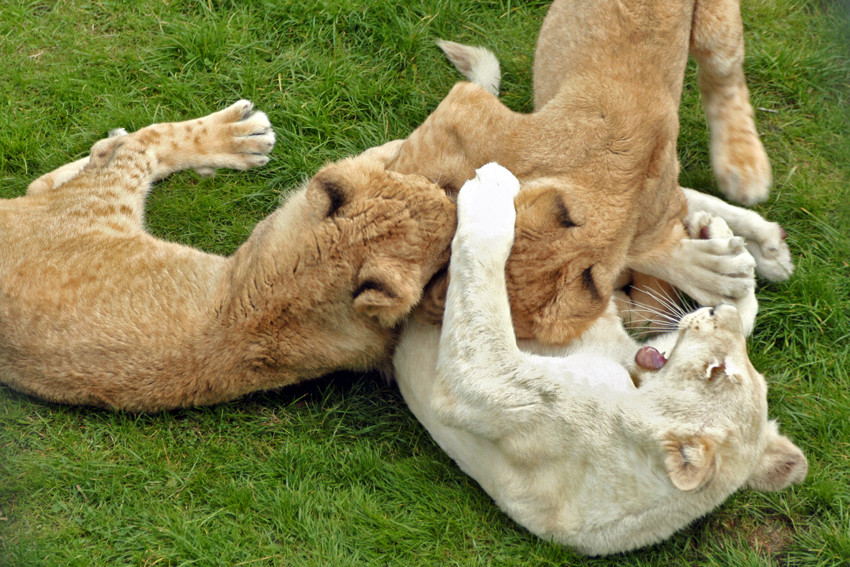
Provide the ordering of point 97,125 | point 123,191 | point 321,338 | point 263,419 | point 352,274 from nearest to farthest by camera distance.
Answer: point 352,274 < point 321,338 < point 263,419 < point 123,191 < point 97,125

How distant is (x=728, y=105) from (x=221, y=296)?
10.8 ft

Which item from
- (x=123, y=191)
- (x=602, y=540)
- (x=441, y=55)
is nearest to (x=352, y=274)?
(x=602, y=540)

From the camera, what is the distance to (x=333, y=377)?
479cm

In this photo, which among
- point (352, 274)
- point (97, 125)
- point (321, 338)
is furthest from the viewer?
point (97, 125)

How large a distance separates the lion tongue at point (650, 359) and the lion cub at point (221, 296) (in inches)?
41.9

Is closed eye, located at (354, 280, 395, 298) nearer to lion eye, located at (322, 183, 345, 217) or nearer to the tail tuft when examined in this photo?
lion eye, located at (322, 183, 345, 217)

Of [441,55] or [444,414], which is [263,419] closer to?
[444,414]

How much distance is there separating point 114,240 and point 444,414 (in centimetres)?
224

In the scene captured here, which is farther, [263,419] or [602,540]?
[263,419]

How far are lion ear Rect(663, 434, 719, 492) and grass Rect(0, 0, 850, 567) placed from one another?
2.65 feet

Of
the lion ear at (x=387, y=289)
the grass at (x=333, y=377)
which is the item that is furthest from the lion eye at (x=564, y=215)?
the grass at (x=333, y=377)

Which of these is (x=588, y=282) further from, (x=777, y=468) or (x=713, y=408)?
(x=777, y=468)

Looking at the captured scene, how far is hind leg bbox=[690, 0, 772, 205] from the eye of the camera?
508cm

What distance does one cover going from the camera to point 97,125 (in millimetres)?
5625
